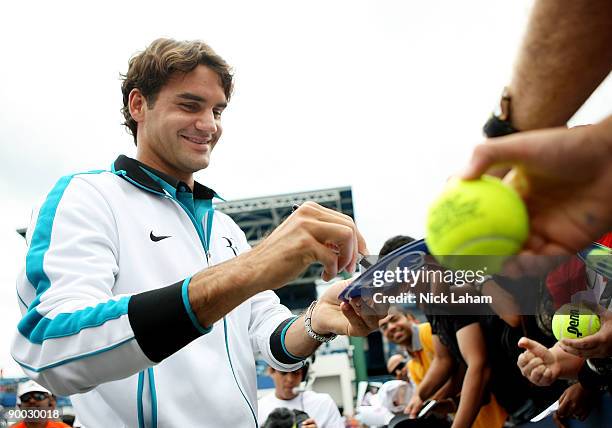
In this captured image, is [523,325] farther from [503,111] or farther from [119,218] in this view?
[119,218]

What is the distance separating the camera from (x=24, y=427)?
6266mm

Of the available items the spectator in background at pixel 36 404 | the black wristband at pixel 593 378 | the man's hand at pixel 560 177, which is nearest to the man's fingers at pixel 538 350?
the black wristband at pixel 593 378

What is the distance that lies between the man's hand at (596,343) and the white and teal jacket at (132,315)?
1.22m

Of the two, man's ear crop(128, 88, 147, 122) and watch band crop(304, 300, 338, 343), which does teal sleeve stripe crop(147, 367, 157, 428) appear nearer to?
watch band crop(304, 300, 338, 343)

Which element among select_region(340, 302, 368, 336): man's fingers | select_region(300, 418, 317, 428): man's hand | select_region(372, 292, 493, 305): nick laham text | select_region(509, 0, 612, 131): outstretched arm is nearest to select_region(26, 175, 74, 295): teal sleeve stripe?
select_region(340, 302, 368, 336): man's fingers

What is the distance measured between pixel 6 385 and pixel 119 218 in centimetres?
1897

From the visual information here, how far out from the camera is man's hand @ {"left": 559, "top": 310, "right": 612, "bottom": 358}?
233 centimetres

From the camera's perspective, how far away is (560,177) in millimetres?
→ 1109

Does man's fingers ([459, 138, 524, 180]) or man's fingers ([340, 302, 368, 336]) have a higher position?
man's fingers ([459, 138, 524, 180])

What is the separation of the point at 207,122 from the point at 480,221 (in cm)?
169

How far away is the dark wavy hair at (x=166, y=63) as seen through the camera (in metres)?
2.60

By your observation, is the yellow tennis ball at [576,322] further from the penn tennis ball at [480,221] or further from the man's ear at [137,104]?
the man's ear at [137,104]

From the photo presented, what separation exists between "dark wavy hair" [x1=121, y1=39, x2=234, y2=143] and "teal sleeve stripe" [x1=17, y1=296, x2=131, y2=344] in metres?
1.28

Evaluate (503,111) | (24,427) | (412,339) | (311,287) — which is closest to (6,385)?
(24,427)
